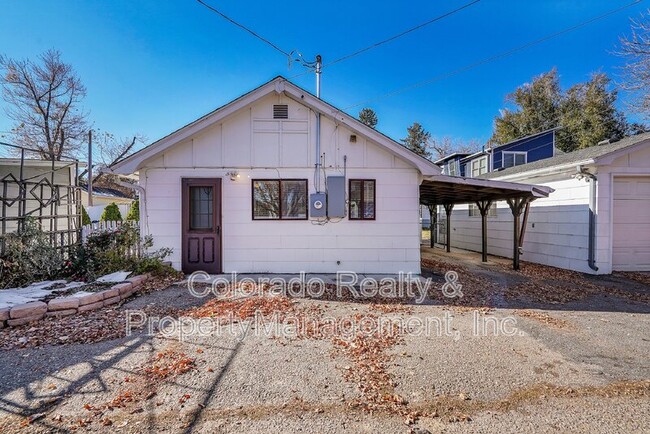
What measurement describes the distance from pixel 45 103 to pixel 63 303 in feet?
80.6

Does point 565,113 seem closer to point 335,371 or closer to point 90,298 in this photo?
point 335,371

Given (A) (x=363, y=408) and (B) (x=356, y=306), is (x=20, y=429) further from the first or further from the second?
(B) (x=356, y=306)

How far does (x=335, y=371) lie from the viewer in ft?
10.00

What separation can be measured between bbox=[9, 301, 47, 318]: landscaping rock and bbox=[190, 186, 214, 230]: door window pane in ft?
10.6

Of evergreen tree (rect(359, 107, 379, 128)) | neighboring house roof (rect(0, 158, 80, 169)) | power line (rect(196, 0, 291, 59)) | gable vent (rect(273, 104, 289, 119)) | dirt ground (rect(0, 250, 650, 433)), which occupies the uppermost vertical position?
evergreen tree (rect(359, 107, 379, 128))

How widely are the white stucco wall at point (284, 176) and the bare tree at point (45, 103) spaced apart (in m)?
18.0

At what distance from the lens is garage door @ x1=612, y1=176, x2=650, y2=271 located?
801 centimetres

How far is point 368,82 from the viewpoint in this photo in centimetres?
1377

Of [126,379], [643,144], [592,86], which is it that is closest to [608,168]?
[643,144]

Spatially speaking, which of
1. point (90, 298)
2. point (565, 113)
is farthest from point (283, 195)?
point (565, 113)

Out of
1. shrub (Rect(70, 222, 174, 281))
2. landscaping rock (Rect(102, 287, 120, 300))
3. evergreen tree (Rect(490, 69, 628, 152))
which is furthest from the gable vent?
evergreen tree (Rect(490, 69, 628, 152))

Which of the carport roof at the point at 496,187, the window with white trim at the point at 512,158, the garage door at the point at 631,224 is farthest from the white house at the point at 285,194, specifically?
the window with white trim at the point at 512,158

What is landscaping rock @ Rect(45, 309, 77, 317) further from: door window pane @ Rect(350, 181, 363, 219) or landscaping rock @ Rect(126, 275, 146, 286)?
door window pane @ Rect(350, 181, 363, 219)

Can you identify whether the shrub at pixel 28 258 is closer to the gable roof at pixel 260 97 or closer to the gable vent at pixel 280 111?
the gable roof at pixel 260 97
